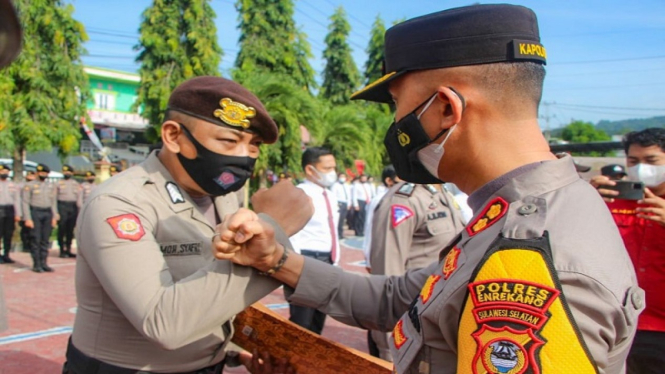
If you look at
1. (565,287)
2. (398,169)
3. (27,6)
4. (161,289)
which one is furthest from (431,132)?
(27,6)

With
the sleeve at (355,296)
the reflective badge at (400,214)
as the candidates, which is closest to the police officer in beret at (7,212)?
the reflective badge at (400,214)

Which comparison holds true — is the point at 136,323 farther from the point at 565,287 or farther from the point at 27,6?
the point at 27,6

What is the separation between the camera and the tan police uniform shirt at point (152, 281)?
1.68 m

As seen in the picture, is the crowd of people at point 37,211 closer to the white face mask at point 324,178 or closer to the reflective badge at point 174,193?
the white face mask at point 324,178

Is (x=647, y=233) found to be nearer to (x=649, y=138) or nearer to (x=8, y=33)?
(x=649, y=138)

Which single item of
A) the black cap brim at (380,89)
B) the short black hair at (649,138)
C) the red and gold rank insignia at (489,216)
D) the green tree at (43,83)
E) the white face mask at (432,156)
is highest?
the black cap brim at (380,89)

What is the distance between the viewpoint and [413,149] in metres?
1.52

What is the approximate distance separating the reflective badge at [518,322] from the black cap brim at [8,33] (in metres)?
1.06

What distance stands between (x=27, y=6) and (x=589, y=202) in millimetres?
15585

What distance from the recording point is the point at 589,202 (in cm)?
124

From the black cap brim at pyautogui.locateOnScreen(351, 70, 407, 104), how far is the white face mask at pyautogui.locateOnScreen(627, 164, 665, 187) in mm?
2332

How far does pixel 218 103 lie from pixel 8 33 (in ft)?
3.47

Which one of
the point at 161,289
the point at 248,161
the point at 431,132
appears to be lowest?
the point at 161,289

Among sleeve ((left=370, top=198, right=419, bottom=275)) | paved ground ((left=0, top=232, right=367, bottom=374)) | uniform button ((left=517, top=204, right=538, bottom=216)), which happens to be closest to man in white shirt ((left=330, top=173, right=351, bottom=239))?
paved ground ((left=0, top=232, right=367, bottom=374))
